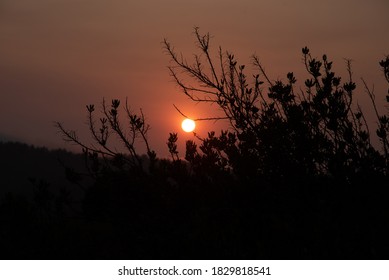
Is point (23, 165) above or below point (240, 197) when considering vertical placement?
above

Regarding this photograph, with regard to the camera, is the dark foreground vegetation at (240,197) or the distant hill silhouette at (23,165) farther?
the distant hill silhouette at (23,165)

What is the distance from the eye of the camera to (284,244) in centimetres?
496

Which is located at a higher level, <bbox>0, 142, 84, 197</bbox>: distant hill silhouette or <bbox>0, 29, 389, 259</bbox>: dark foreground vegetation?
<bbox>0, 142, 84, 197</bbox>: distant hill silhouette

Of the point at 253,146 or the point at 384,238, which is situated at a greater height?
the point at 253,146

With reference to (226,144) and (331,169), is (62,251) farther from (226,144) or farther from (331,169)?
(331,169)

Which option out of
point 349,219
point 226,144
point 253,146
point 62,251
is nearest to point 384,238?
point 349,219

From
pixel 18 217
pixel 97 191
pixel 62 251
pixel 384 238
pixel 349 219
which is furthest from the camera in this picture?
pixel 97 191

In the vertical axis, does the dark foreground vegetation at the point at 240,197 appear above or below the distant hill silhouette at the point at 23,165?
below

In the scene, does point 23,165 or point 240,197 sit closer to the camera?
point 240,197

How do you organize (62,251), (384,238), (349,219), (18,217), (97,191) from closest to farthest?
(384,238), (349,219), (62,251), (18,217), (97,191)

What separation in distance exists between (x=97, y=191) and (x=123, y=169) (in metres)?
0.42

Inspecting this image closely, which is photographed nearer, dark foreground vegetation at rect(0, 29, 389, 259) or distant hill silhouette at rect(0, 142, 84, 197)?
dark foreground vegetation at rect(0, 29, 389, 259)

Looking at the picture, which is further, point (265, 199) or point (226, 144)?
point (226, 144)
